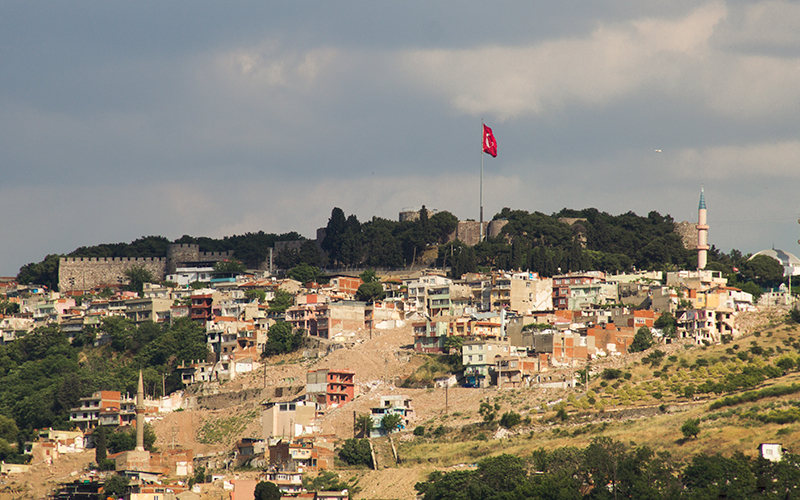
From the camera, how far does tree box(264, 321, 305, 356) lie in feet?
229

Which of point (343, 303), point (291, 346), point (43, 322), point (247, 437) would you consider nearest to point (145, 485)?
point (247, 437)

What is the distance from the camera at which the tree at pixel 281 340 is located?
69.8 metres

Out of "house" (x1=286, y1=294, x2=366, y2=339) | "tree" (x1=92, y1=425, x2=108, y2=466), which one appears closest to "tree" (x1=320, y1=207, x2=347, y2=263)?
"house" (x1=286, y1=294, x2=366, y2=339)

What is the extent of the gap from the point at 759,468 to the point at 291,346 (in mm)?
32045

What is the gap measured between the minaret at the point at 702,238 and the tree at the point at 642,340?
15.4 m

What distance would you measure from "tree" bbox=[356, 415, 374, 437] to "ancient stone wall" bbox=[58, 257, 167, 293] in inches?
1535

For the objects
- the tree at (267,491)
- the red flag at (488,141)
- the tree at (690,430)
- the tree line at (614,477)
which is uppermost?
the red flag at (488,141)

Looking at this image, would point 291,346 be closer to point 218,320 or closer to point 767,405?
point 218,320

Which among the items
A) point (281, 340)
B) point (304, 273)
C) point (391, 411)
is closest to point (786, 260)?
point (304, 273)

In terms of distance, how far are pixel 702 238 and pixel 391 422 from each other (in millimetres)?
31328

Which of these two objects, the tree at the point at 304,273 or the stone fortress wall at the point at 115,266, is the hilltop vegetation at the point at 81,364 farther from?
the stone fortress wall at the point at 115,266

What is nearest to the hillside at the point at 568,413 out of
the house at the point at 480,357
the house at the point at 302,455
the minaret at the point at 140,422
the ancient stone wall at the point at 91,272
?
the house at the point at 302,455

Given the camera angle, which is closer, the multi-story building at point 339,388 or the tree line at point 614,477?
the tree line at point 614,477

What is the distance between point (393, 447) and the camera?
2205 inches
